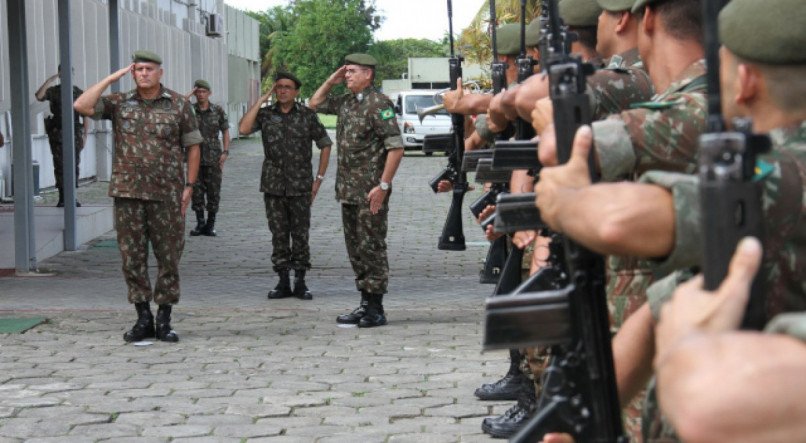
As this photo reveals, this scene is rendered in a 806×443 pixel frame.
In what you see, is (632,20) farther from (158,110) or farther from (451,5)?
(158,110)

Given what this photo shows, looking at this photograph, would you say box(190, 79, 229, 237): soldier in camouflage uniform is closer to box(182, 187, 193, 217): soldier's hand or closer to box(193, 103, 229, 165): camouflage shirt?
box(193, 103, 229, 165): camouflage shirt

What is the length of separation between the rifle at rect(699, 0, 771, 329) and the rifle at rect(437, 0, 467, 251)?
268 inches

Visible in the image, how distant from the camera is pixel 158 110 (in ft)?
31.7

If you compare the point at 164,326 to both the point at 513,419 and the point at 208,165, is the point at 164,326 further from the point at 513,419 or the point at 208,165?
the point at 208,165

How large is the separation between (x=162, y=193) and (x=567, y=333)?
6.80m

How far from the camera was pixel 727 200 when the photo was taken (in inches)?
81.1

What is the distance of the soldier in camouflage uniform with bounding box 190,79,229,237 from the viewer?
17172 mm

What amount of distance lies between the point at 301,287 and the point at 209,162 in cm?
591

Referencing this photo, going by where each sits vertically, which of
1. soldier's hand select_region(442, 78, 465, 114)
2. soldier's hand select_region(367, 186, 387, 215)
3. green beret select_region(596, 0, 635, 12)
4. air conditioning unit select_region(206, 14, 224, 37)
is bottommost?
soldier's hand select_region(367, 186, 387, 215)

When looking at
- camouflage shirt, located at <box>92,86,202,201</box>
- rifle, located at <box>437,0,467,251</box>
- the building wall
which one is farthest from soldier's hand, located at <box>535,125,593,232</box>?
the building wall

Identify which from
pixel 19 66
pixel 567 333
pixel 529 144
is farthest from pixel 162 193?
pixel 567 333

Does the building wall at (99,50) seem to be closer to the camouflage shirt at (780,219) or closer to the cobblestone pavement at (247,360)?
the cobblestone pavement at (247,360)

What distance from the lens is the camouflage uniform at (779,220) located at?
8.25 feet

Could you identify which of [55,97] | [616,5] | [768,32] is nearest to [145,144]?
[616,5]
